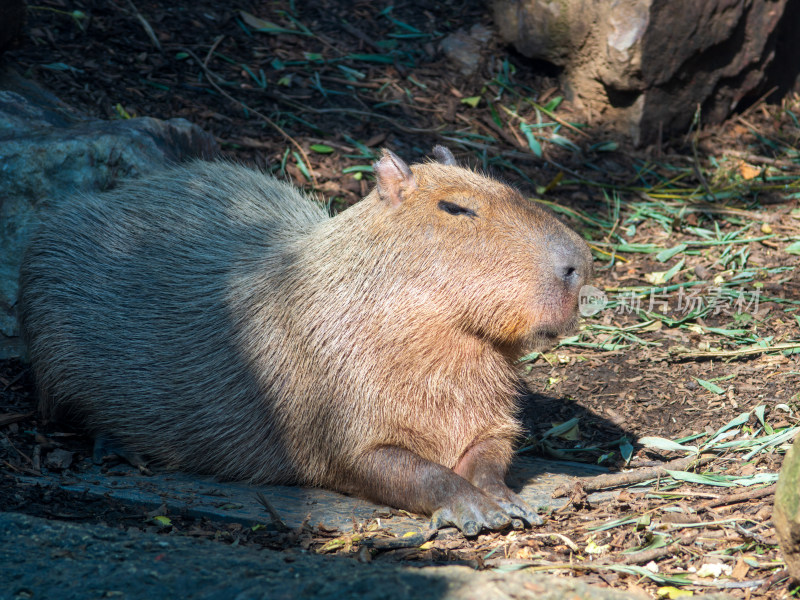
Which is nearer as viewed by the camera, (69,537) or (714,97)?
(69,537)

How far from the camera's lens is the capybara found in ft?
10.9

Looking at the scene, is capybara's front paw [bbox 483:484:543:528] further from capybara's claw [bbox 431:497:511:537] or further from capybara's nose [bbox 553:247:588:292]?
capybara's nose [bbox 553:247:588:292]

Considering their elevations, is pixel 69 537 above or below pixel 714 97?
below

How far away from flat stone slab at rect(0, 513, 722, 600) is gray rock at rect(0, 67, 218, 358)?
2.43m

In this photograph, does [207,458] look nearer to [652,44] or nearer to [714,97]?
[652,44]

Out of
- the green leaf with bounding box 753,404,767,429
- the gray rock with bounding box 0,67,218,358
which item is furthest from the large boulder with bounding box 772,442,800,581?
the gray rock with bounding box 0,67,218,358

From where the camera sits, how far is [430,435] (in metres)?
3.52

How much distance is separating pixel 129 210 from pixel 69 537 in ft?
7.36

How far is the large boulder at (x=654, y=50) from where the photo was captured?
642 cm

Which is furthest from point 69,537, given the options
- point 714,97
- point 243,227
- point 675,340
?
point 714,97

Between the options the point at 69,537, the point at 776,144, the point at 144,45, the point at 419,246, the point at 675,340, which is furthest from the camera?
the point at 776,144

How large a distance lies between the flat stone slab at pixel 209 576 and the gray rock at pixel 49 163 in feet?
7.97

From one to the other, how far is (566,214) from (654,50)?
147cm

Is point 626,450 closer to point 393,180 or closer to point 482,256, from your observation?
point 482,256
